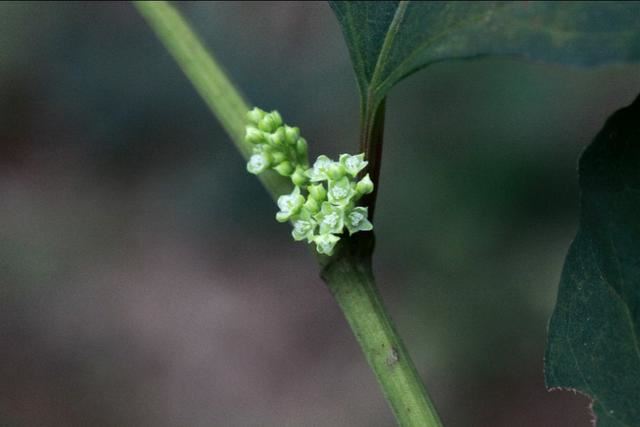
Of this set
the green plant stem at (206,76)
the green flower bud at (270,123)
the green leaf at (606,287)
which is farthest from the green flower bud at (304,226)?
the green leaf at (606,287)

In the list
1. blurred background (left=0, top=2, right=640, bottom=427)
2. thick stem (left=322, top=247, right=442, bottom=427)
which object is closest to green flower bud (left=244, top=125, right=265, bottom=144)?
thick stem (left=322, top=247, right=442, bottom=427)

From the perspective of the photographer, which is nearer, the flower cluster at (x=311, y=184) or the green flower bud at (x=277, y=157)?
the flower cluster at (x=311, y=184)

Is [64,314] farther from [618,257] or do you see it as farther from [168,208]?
[618,257]

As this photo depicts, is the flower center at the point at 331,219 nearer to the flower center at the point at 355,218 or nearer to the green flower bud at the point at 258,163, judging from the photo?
Result: the flower center at the point at 355,218

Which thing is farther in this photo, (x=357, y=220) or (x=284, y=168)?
(x=284, y=168)

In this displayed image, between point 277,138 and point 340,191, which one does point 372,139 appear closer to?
point 340,191

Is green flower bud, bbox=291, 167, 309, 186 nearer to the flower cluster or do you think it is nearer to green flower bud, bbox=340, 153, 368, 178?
the flower cluster

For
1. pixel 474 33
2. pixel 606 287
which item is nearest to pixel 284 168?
pixel 474 33

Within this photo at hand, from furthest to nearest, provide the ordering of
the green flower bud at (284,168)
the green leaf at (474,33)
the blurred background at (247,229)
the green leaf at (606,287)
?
1. the blurred background at (247,229)
2. the green flower bud at (284,168)
3. the green leaf at (606,287)
4. the green leaf at (474,33)
